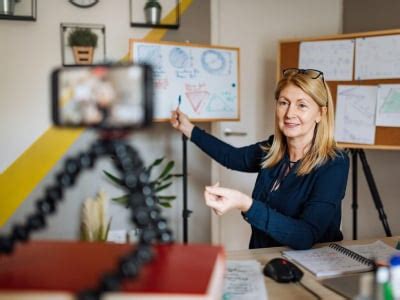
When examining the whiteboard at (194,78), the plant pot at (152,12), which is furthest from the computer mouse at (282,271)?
the plant pot at (152,12)

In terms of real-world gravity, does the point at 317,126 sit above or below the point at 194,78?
below

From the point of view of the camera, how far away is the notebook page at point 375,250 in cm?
140

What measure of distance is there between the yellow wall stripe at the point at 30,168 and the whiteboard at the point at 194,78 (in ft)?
2.42

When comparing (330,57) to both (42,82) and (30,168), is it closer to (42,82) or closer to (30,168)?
(42,82)

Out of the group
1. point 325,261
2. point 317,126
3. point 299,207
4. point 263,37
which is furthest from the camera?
point 263,37

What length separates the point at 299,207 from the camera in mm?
1726

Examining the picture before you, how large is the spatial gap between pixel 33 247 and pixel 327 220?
114cm

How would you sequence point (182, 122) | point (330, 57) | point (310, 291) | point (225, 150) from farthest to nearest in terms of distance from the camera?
point (330, 57) → point (182, 122) → point (225, 150) → point (310, 291)

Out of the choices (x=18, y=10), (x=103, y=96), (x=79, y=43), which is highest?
(x=18, y=10)

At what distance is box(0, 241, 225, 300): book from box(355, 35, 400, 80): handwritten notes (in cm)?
229

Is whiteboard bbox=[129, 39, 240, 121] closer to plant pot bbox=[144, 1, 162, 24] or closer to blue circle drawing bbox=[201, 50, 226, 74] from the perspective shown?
blue circle drawing bbox=[201, 50, 226, 74]

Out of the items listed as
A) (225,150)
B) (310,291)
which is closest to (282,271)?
(310,291)

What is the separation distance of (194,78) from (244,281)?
1.85 meters

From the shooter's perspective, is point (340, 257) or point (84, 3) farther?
point (84, 3)
